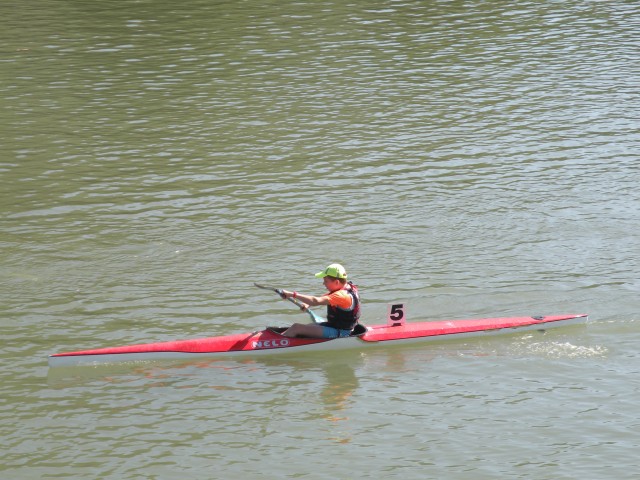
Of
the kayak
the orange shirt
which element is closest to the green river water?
the kayak

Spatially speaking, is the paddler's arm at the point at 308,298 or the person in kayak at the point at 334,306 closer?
the paddler's arm at the point at 308,298

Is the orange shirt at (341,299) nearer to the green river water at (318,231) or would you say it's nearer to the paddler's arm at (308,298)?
the paddler's arm at (308,298)

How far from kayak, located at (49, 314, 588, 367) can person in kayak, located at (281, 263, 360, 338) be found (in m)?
0.11

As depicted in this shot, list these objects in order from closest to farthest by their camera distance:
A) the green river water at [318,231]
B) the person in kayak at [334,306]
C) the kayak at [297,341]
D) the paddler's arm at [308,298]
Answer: the green river water at [318,231] < the kayak at [297,341] < the paddler's arm at [308,298] < the person in kayak at [334,306]

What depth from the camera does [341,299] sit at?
1680 cm

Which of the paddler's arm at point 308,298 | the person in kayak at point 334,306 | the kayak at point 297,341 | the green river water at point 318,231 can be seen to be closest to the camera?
the green river water at point 318,231

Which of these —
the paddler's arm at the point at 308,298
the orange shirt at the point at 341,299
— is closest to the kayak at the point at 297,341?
the orange shirt at the point at 341,299

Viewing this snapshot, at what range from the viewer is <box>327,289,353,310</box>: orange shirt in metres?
16.8

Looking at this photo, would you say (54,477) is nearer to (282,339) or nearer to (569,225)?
(282,339)

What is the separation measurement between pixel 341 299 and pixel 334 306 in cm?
21

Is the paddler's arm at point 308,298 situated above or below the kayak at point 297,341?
above

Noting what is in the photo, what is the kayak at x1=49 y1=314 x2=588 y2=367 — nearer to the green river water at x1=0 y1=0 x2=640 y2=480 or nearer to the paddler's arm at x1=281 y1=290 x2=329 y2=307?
the green river water at x1=0 y1=0 x2=640 y2=480

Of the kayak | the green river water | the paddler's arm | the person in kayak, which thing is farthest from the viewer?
the person in kayak

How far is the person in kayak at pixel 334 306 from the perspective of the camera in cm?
1670
